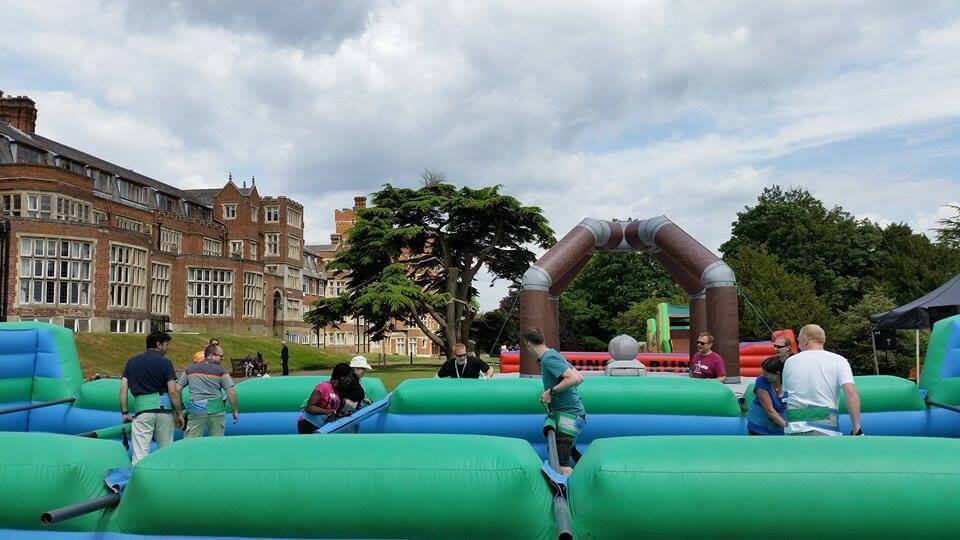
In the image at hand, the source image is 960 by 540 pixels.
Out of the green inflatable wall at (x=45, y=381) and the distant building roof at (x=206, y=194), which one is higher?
the distant building roof at (x=206, y=194)

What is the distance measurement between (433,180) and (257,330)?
66.5ft

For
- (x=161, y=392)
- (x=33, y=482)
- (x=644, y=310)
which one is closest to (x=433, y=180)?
(x=644, y=310)

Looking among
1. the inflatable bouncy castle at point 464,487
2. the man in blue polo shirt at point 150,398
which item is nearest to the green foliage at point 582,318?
the man in blue polo shirt at point 150,398

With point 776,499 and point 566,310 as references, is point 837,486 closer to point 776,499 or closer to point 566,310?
point 776,499

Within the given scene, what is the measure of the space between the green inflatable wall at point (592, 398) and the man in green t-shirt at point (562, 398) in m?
1.13

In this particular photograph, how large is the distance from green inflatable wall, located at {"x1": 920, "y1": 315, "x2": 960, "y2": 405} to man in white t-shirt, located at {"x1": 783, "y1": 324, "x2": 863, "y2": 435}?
9.19 feet

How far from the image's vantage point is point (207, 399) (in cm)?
797

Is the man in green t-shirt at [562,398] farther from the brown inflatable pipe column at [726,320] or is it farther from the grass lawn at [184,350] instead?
the grass lawn at [184,350]

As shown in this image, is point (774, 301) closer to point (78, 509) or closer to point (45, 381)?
point (45, 381)

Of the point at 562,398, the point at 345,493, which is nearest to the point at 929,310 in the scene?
the point at 562,398

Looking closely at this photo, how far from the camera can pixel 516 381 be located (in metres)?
7.58

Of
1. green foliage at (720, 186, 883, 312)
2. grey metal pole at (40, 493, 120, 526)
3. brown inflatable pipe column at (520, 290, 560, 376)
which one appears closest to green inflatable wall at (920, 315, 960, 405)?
grey metal pole at (40, 493, 120, 526)

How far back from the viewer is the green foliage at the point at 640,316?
4788cm

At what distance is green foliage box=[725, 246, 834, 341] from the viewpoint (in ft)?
118
